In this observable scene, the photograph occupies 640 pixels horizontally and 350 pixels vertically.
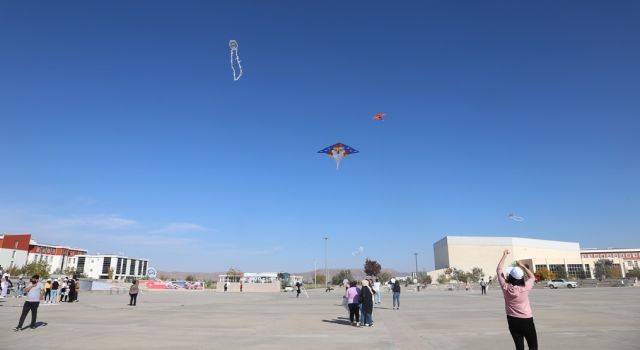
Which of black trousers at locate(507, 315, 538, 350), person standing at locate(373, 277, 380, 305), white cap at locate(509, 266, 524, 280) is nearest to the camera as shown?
black trousers at locate(507, 315, 538, 350)

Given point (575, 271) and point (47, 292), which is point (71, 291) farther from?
point (575, 271)

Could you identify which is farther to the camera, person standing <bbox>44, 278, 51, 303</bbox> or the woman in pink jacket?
person standing <bbox>44, 278, 51, 303</bbox>

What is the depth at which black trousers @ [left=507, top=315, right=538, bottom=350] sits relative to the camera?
6469 mm

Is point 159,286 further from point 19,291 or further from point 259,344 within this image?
point 259,344

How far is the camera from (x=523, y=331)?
257 inches

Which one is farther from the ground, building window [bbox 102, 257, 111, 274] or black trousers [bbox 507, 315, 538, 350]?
building window [bbox 102, 257, 111, 274]

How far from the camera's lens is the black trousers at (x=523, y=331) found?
21.2ft

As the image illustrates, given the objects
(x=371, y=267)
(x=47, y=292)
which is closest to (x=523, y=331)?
(x=47, y=292)

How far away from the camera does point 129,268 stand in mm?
175625

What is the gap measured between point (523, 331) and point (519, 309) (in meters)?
→ 0.33

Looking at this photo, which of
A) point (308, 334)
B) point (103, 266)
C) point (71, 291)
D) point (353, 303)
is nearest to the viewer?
point (308, 334)

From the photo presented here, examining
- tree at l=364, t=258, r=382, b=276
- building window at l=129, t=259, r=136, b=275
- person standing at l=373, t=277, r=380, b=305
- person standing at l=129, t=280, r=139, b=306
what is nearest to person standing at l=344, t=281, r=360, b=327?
person standing at l=373, t=277, r=380, b=305

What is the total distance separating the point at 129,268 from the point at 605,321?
187m

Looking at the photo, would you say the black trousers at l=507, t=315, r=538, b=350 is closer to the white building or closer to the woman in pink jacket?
the woman in pink jacket
